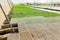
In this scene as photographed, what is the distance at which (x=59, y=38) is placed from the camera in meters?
2.08

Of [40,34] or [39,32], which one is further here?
[39,32]

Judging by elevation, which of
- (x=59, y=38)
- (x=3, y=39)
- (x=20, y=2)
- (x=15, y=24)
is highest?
(x=59, y=38)

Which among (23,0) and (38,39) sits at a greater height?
(38,39)

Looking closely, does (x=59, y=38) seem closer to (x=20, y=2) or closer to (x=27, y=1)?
(x=27, y=1)

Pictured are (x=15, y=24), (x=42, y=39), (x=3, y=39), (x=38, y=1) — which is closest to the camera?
(x=42, y=39)

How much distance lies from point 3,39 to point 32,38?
64 centimetres

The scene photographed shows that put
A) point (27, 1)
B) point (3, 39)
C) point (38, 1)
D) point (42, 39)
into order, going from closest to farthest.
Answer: point (42, 39), point (3, 39), point (38, 1), point (27, 1)

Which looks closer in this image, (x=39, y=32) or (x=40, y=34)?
(x=40, y=34)

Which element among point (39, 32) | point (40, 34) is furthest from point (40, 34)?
point (39, 32)

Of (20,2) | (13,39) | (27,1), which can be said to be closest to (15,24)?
(13,39)

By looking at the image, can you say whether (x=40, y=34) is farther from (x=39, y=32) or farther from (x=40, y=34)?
(x=39, y=32)

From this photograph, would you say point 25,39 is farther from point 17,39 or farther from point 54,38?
point 54,38

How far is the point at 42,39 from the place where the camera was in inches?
80.8

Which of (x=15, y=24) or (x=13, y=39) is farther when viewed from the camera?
(x=15, y=24)
